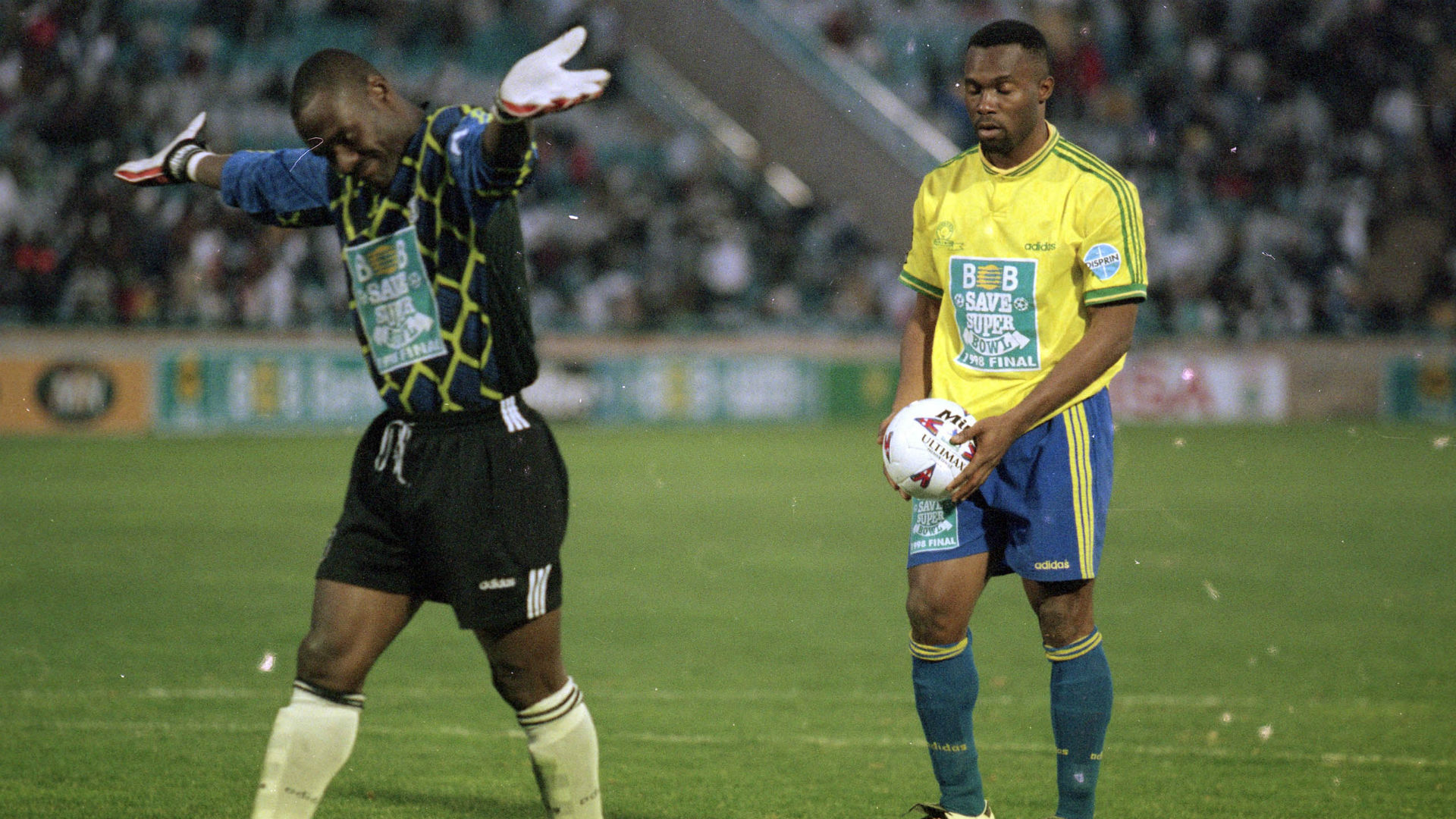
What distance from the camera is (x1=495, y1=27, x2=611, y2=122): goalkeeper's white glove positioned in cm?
309

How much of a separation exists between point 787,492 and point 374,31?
12.1 metres

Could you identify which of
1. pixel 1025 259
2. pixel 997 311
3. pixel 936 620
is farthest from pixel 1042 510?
pixel 1025 259

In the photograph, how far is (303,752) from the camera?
355 centimetres

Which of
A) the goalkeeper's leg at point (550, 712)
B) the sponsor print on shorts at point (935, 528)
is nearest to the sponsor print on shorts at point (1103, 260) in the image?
the sponsor print on shorts at point (935, 528)

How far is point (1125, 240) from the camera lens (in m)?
3.96

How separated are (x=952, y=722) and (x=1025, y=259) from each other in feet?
3.70

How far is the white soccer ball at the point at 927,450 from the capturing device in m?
3.96

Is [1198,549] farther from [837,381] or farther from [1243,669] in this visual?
[837,381]

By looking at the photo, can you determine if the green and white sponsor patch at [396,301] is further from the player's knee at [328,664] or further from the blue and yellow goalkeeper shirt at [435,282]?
the player's knee at [328,664]

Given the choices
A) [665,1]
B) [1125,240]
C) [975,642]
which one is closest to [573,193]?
[665,1]

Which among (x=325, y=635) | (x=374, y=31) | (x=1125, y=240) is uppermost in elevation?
(x=374, y=31)

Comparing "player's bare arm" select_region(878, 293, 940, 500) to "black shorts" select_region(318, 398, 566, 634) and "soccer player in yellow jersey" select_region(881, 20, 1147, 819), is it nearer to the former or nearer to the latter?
"soccer player in yellow jersey" select_region(881, 20, 1147, 819)

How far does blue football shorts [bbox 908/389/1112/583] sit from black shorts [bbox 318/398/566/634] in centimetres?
95

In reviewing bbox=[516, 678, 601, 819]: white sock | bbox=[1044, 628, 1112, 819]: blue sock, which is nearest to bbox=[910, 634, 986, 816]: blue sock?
bbox=[1044, 628, 1112, 819]: blue sock
